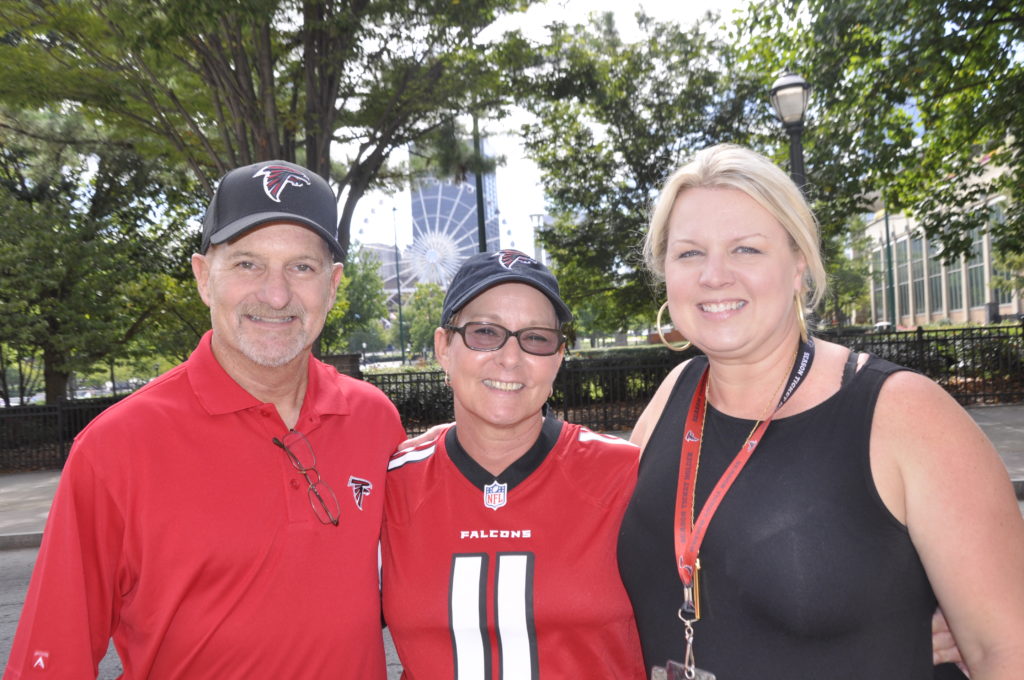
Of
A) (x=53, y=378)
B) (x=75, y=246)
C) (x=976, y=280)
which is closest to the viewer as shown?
(x=75, y=246)

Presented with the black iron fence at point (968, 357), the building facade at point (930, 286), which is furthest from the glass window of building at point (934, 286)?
the black iron fence at point (968, 357)

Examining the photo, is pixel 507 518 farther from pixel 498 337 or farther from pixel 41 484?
pixel 41 484

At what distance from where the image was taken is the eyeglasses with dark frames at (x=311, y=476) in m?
2.31

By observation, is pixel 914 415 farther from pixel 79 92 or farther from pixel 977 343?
pixel 977 343

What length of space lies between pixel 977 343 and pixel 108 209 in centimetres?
2141

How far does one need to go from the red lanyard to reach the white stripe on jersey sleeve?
2.86 ft

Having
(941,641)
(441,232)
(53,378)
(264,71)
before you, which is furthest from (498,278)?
(441,232)

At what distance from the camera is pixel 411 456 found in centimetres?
266

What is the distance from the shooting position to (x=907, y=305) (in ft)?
265

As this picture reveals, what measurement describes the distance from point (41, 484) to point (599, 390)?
1081cm

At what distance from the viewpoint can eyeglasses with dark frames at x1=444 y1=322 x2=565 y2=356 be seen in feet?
8.37

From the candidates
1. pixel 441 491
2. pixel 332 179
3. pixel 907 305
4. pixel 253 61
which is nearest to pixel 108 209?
pixel 332 179

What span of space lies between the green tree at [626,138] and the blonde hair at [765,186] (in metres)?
16.8

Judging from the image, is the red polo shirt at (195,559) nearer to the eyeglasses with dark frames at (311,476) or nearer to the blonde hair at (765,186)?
the eyeglasses with dark frames at (311,476)
